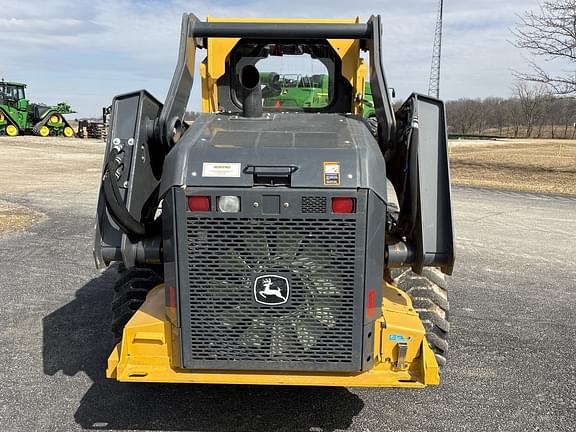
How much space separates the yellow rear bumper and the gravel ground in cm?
46

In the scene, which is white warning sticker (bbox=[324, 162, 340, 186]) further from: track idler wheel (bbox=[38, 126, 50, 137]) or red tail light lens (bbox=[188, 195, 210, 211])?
track idler wheel (bbox=[38, 126, 50, 137])

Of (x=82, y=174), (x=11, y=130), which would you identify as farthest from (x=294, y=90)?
(x=11, y=130)

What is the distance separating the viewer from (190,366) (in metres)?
3.21

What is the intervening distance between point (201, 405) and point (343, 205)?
5.56 ft

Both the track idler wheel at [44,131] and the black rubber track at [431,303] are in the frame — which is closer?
the black rubber track at [431,303]

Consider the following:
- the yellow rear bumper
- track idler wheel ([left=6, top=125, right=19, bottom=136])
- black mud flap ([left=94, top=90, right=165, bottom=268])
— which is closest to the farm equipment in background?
track idler wheel ([left=6, top=125, right=19, bottom=136])

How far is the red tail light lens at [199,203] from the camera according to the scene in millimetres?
2980

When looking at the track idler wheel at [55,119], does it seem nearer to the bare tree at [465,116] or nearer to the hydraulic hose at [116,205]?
the hydraulic hose at [116,205]

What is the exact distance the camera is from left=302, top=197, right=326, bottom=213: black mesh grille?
9.68 feet

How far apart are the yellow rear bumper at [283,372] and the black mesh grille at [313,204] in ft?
2.55

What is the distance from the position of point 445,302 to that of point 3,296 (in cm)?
Result: 429

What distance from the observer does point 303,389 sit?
396cm

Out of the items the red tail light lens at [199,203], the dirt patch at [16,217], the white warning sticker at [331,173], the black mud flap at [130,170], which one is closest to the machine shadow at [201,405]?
the black mud flap at [130,170]

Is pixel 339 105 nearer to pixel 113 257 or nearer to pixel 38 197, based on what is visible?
pixel 113 257
